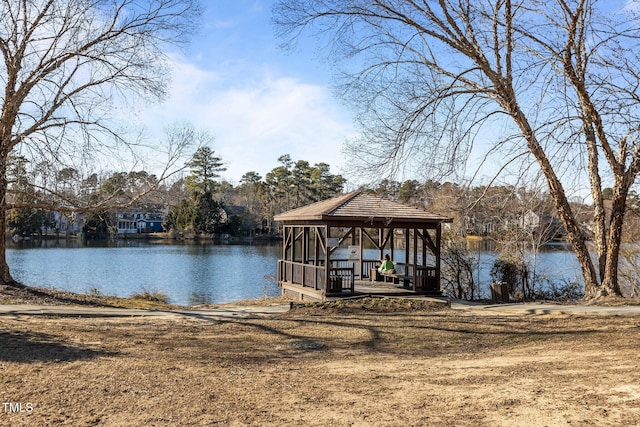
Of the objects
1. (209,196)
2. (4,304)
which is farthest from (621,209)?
(209,196)

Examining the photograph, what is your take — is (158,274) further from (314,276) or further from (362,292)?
(362,292)

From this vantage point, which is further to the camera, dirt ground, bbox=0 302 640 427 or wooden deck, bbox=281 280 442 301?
wooden deck, bbox=281 280 442 301

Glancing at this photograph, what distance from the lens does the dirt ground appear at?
195 inches

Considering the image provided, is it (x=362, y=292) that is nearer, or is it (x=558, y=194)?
(x=558, y=194)

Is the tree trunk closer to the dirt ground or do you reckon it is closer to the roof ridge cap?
the dirt ground

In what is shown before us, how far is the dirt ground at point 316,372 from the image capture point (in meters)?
4.96

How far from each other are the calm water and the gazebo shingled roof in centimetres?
564

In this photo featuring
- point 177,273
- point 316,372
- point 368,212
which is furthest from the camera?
point 177,273

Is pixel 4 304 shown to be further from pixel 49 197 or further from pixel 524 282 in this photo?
pixel 524 282

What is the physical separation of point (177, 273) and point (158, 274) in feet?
4.00

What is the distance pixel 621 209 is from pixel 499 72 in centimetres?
483

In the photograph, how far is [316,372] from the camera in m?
6.74

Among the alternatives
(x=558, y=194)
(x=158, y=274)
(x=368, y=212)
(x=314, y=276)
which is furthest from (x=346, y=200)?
(x=158, y=274)

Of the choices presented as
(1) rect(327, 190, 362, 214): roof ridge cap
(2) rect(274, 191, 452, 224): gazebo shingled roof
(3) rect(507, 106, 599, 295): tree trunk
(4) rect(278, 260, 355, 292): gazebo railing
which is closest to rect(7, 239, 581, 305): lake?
(4) rect(278, 260, 355, 292): gazebo railing
